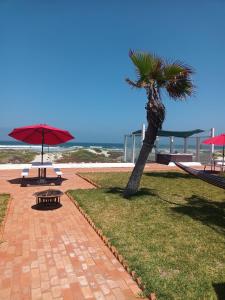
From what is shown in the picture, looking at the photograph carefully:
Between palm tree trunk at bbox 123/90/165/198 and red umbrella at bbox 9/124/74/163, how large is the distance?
4.05 meters

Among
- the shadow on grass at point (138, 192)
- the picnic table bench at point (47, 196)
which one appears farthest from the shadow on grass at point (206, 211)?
the picnic table bench at point (47, 196)

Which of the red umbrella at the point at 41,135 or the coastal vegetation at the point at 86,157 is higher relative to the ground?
the red umbrella at the point at 41,135

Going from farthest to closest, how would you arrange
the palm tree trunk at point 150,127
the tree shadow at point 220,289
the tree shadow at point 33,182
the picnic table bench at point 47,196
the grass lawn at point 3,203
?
the tree shadow at point 33,182 → the palm tree trunk at point 150,127 → the picnic table bench at point 47,196 → the grass lawn at point 3,203 → the tree shadow at point 220,289

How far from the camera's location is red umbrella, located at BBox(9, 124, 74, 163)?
11031 millimetres

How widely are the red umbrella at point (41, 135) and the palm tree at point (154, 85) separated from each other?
409 cm

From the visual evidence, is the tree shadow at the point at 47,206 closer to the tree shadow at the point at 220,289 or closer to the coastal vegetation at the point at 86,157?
the tree shadow at the point at 220,289

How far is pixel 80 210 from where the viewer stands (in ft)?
24.0

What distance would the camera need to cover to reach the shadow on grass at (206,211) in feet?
21.0

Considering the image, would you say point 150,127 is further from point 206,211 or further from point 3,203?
point 3,203

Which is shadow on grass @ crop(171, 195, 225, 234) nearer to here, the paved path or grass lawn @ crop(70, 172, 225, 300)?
grass lawn @ crop(70, 172, 225, 300)

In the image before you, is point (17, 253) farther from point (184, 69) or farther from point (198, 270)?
point (184, 69)

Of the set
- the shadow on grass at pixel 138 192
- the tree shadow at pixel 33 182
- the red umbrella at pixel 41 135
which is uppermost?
the red umbrella at pixel 41 135

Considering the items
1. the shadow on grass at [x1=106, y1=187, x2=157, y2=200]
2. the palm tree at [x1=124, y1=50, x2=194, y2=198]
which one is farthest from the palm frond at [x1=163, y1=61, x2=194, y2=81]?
the shadow on grass at [x1=106, y1=187, x2=157, y2=200]

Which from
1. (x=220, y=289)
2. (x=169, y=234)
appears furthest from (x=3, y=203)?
(x=220, y=289)
